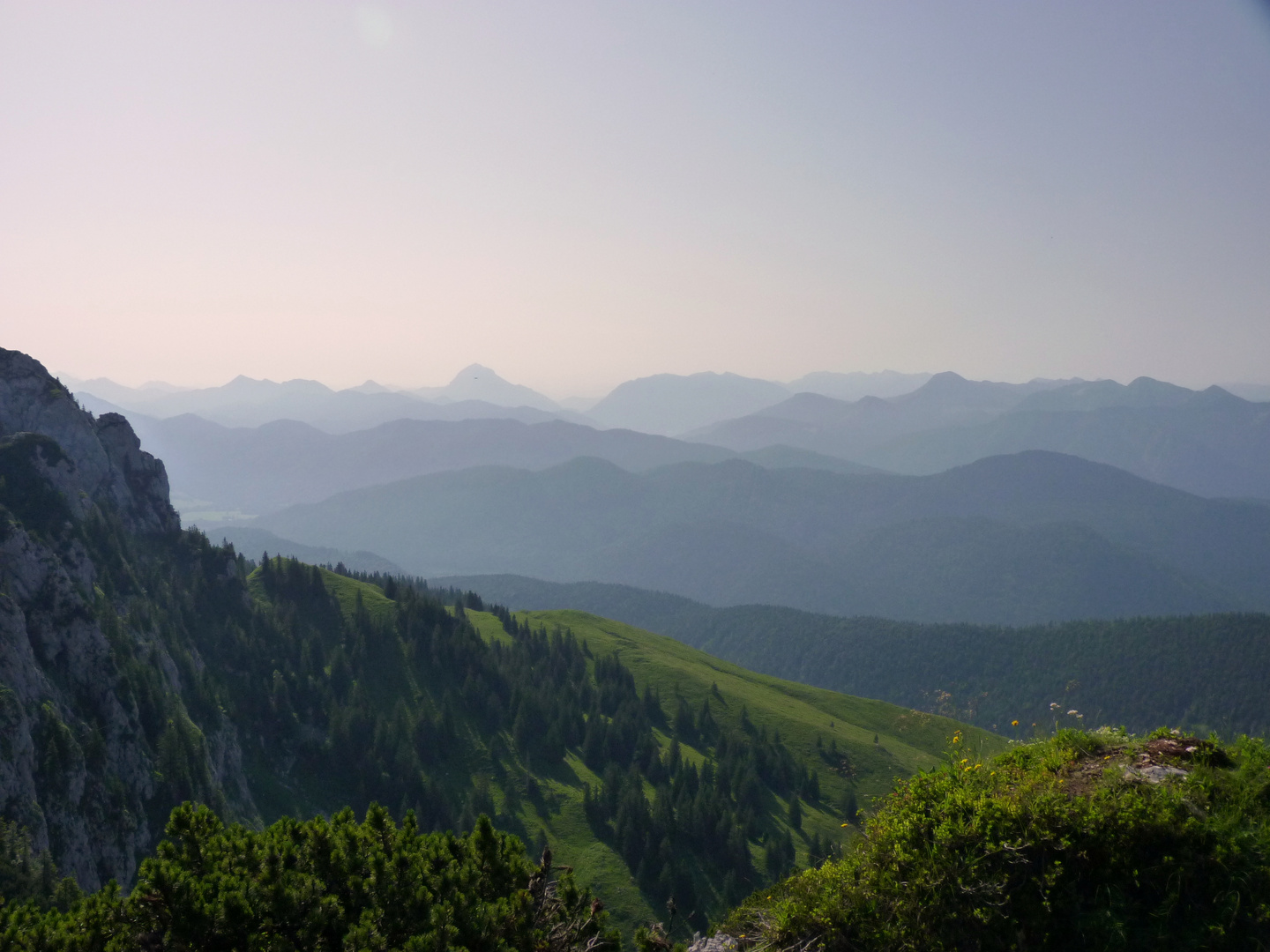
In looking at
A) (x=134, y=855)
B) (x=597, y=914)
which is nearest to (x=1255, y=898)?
(x=597, y=914)

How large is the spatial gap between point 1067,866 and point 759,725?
14401cm

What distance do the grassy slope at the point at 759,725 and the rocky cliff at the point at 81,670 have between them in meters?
41.7

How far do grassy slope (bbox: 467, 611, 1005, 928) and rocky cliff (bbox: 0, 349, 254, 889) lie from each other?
137 ft

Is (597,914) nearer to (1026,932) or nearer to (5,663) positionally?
(1026,932)

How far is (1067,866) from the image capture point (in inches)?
481

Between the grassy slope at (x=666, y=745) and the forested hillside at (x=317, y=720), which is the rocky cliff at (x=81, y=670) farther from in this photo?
the grassy slope at (x=666, y=745)

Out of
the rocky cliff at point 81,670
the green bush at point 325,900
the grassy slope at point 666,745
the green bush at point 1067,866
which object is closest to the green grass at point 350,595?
the grassy slope at point 666,745

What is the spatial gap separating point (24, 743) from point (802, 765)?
378ft

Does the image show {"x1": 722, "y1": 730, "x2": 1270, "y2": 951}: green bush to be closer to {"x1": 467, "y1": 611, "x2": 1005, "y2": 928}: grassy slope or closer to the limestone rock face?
{"x1": 467, "y1": 611, "x2": 1005, "y2": 928}: grassy slope

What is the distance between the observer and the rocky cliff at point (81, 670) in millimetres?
50438

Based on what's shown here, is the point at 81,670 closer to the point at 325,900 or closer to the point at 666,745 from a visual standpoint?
the point at 325,900

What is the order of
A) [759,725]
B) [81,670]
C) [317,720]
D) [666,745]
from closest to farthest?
[81,670]
[317,720]
[666,745]
[759,725]

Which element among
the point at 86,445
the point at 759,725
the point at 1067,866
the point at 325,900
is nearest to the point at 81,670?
the point at 86,445

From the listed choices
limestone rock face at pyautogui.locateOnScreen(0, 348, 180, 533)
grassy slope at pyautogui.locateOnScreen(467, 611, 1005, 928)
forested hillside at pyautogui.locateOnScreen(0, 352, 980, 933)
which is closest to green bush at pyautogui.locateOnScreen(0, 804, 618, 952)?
forested hillside at pyautogui.locateOnScreen(0, 352, 980, 933)
